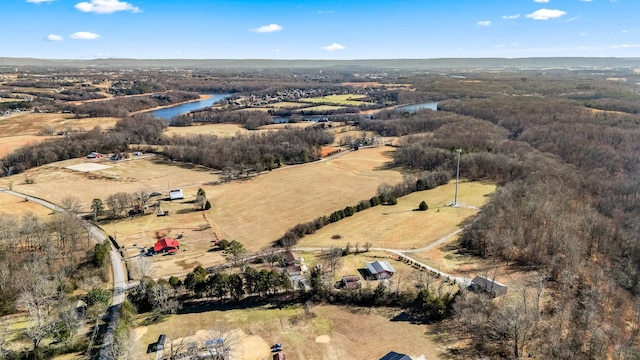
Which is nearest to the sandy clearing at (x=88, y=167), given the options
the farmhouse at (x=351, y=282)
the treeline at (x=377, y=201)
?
the treeline at (x=377, y=201)

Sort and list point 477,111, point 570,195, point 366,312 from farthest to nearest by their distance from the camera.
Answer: point 477,111
point 570,195
point 366,312

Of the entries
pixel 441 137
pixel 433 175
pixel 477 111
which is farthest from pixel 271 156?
pixel 477 111

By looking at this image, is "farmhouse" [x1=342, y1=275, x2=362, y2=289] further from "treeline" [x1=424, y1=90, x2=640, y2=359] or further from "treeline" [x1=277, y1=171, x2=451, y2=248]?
"treeline" [x1=277, y1=171, x2=451, y2=248]

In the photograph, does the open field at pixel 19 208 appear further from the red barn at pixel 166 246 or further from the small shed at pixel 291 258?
the small shed at pixel 291 258

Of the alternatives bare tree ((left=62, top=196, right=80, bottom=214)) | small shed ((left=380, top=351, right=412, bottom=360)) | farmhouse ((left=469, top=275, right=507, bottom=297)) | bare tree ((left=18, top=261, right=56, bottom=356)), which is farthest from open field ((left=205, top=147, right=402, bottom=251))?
small shed ((left=380, top=351, right=412, bottom=360))

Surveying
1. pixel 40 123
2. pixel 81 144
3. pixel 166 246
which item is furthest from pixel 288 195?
pixel 40 123

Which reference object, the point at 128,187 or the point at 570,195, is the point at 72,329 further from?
the point at 570,195
